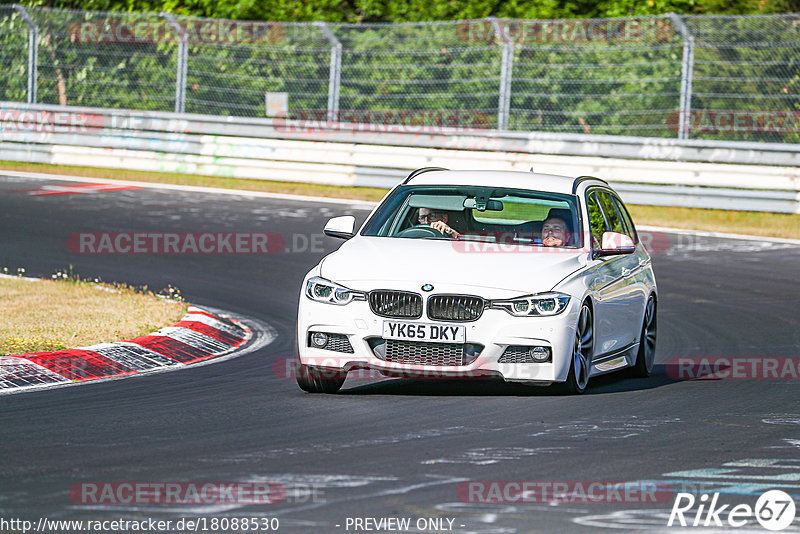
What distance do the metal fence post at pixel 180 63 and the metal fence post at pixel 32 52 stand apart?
2.53m

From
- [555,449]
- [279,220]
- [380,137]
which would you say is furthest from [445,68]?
[555,449]

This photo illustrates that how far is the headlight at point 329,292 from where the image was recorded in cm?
914

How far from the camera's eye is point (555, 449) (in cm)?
745

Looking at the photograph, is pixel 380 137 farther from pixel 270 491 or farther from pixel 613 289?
pixel 270 491

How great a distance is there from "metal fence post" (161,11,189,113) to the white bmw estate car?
15.7 m

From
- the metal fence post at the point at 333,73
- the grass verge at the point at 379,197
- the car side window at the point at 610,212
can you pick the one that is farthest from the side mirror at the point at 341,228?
the metal fence post at the point at 333,73

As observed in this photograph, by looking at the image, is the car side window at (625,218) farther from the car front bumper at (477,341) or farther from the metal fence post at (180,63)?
the metal fence post at (180,63)

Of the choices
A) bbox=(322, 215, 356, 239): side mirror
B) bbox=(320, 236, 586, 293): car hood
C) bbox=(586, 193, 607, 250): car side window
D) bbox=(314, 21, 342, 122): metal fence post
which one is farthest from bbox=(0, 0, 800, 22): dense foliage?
bbox=(320, 236, 586, 293): car hood

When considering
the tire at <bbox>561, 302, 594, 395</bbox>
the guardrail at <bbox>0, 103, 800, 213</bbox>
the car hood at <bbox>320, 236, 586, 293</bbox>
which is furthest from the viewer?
the guardrail at <bbox>0, 103, 800, 213</bbox>

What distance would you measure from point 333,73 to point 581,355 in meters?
15.7

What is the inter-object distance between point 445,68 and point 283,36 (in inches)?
122

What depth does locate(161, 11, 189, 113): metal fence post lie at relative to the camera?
25359mm

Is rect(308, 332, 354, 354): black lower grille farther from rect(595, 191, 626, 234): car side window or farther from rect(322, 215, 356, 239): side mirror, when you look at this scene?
rect(595, 191, 626, 234): car side window

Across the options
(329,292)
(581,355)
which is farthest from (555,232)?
(329,292)
